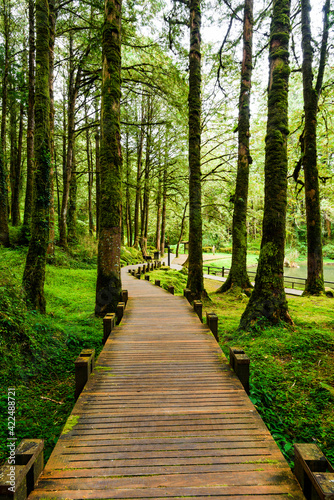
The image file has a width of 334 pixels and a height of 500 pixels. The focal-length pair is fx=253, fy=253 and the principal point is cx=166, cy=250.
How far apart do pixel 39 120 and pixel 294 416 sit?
7.97m

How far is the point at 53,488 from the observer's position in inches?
83.0

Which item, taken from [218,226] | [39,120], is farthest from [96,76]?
[218,226]

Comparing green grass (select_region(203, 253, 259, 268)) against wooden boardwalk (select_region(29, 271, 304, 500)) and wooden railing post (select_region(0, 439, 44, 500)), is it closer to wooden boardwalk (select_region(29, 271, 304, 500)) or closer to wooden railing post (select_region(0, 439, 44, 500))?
wooden boardwalk (select_region(29, 271, 304, 500))

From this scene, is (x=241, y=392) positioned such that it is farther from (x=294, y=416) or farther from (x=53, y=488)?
Result: (x=53, y=488)

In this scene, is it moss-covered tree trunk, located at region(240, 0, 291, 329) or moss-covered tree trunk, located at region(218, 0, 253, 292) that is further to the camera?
moss-covered tree trunk, located at region(218, 0, 253, 292)

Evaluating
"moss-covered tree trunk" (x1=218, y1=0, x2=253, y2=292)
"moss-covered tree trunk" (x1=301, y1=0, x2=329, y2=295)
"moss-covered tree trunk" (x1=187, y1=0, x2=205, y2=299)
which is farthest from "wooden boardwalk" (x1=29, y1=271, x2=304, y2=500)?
"moss-covered tree trunk" (x1=301, y1=0, x2=329, y2=295)

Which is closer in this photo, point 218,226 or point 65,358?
point 65,358

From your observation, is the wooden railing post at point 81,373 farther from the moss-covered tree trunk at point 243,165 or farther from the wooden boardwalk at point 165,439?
the moss-covered tree trunk at point 243,165

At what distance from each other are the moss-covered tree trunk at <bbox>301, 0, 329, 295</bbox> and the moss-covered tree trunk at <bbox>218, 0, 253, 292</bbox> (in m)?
2.10

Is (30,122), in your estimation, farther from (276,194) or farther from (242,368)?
(242,368)

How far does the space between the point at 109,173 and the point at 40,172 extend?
5.95 feet

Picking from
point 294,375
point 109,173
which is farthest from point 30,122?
point 294,375

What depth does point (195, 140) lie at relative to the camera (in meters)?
9.69

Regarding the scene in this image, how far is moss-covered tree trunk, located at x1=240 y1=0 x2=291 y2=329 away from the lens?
21.2 feet
